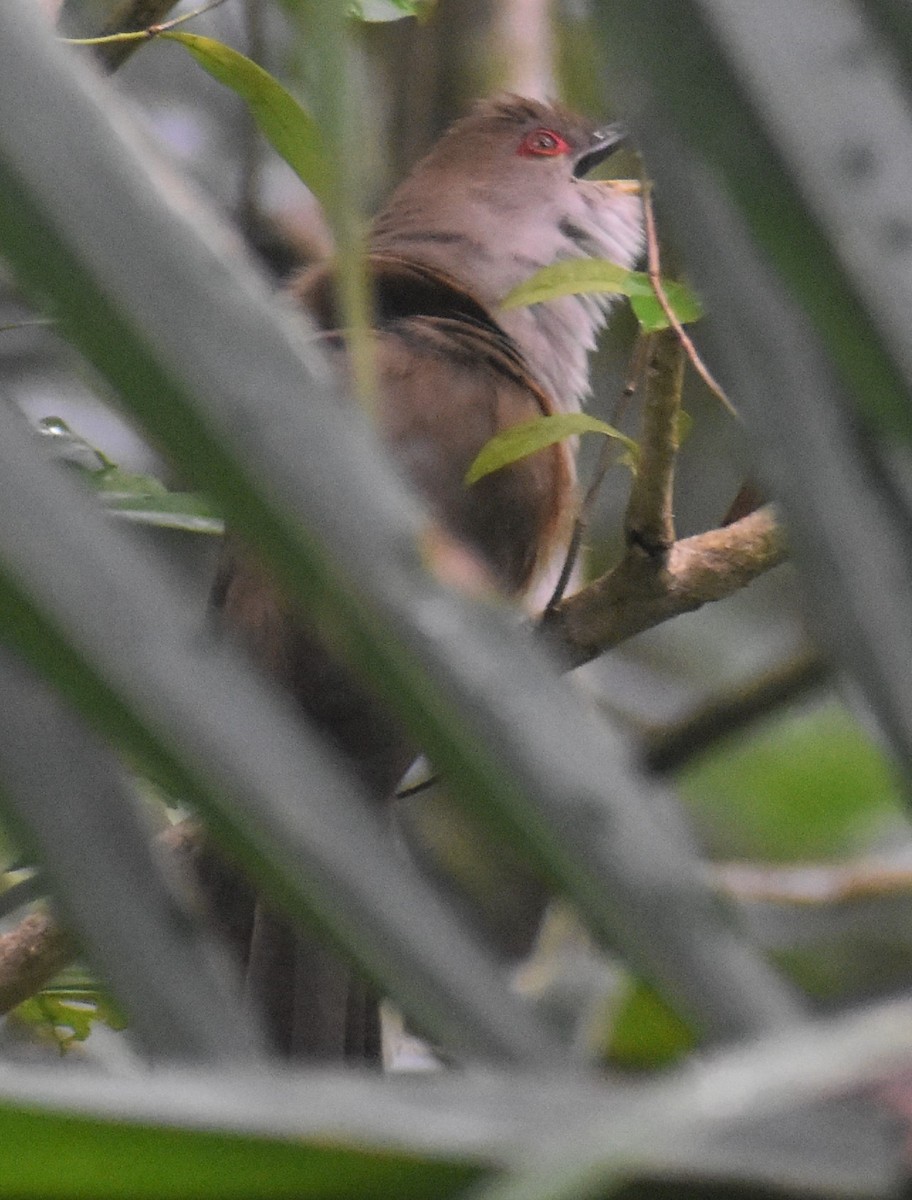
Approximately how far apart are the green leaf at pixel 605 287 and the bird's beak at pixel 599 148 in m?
1.48

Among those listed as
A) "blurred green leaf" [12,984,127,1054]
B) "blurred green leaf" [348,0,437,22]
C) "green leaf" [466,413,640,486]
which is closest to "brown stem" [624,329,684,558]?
"green leaf" [466,413,640,486]

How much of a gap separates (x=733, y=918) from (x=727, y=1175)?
0.08 metres

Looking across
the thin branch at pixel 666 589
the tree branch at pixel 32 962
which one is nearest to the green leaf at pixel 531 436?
the thin branch at pixel 666 589

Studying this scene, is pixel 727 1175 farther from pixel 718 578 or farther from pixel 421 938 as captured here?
pixel 718 578

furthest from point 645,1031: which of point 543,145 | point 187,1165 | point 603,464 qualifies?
point 543,145

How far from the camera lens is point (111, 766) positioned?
1.60 ft

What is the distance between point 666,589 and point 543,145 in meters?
1.37

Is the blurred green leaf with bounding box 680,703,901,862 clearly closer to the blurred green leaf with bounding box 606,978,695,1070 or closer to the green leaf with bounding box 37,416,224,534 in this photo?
the green leaf with bounding box 37,416,224,534

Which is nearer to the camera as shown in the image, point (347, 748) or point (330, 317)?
point (347, 748)

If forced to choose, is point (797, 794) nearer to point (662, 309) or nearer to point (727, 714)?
point (727, 714)

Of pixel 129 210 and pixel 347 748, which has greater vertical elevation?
pixel 129 210

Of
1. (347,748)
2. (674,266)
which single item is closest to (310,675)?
(347,748)

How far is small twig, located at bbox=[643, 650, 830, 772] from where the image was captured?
193 centimetres

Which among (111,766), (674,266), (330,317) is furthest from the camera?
(330,317)
